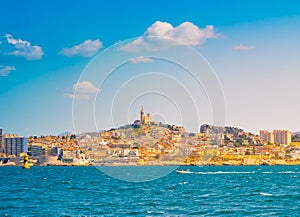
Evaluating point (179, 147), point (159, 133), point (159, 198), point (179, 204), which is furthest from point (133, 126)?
point (179, 204)

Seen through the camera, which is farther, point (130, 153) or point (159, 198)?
point (130, 153)

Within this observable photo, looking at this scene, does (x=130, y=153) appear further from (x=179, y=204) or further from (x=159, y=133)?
(x=179, y=204)

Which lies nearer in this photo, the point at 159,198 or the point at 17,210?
the point at 17,210

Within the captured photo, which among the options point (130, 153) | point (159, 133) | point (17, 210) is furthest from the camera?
point (130, 153)

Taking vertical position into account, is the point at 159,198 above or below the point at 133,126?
below

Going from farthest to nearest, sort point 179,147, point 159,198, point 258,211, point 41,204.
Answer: point 179,147, point 159,198, point 41,204, point 258,211

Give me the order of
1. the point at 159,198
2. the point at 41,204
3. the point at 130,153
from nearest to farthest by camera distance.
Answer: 1. the point at 41,204
2. the point at 159,198
3. the point at 130,153

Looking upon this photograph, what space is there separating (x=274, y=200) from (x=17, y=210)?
22.9 metres

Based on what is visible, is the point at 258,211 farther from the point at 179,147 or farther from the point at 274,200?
the point at 179,147

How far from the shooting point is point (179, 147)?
9288 centimetres

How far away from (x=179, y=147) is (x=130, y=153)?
20386mm

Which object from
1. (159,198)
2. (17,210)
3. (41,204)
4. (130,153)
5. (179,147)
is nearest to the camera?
(17,210)

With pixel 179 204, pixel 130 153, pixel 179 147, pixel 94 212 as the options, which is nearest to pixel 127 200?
pixel 179 204

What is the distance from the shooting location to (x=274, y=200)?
47.7 metres
